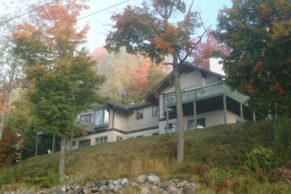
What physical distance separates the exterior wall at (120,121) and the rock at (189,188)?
26.0 metres

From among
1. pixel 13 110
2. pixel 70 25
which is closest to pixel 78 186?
pixel 70 25

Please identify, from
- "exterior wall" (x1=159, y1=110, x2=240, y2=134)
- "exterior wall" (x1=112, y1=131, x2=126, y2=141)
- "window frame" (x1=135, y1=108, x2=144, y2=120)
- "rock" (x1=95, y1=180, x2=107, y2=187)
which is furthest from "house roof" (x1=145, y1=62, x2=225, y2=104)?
"rock" (x1=95, y1=180, x2=107, y2=187)

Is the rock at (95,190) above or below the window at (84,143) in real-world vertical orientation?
below

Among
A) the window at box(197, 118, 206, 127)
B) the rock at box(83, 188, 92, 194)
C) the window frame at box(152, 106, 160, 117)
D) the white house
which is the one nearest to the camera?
the rock at box(83, 188, 92, 194)

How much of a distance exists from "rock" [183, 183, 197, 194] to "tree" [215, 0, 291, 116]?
5.32 meters

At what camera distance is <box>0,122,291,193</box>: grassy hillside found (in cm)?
1805

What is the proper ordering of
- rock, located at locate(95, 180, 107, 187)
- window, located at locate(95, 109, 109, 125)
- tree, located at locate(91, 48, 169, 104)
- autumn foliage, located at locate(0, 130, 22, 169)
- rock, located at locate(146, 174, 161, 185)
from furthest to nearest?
1. tree, located at locate(91, 48, 169, 104)
2. window, located at locate(95, 109, 109, 125)
3. autumn foliage, located at locate(0, 130, 22, 169)
4. rock, located at locate(95, 180, 107, 187)
5. rock, located at locate(146, 174, 161, 185)

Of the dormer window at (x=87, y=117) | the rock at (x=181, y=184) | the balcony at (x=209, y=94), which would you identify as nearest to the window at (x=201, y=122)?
the balcony at (x=209, y=94)

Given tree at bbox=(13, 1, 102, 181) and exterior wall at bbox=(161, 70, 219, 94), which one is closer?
tree at bbox=(13, 1, 102, 181)

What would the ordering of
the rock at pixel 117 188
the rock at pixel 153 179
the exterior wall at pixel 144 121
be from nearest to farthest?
the rock at pixel 153 179 → the rock at pixel 117 188 → the exterior wall at pixel 144 121

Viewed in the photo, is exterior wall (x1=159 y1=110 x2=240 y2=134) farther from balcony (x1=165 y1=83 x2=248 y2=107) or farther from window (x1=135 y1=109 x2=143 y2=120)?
window (x1=135 y1=109 x2=143 y2=120)

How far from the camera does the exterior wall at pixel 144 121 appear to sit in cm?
4297

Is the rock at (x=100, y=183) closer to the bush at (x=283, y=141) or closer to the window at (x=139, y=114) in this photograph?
the bush at (x=283, y=141)

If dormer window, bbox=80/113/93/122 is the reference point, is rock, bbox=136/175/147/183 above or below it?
below
